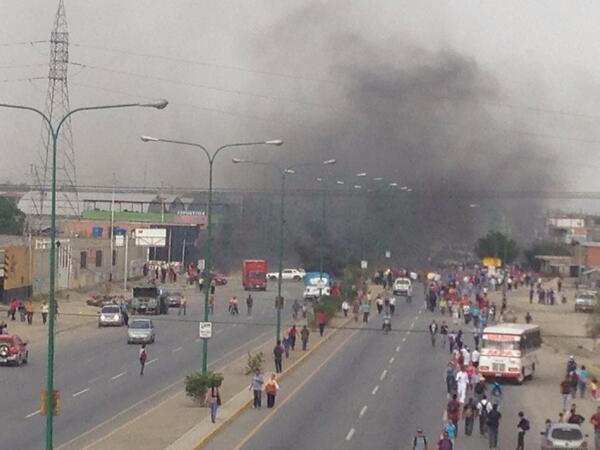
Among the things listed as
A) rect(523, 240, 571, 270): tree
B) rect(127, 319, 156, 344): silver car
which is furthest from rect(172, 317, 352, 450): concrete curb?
rect(523, 240, 571, 270): tree

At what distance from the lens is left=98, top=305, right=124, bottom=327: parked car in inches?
2397

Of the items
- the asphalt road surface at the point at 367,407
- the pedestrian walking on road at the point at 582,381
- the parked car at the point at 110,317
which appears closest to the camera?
the asphalt road surface at the point at 367,407

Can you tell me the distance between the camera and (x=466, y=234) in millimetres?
118250

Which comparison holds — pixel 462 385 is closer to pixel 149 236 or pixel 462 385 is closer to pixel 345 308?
pixel 345 308

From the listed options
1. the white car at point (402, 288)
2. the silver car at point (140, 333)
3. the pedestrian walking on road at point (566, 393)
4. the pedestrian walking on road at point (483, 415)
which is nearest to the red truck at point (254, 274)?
the white car at point (402, 288)

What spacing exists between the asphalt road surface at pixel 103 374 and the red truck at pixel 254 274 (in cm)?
2033

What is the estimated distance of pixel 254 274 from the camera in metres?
90.7

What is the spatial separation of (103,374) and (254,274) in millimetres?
50492

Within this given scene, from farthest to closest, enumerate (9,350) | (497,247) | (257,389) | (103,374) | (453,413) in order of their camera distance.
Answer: (497,247)
(9,350)
(103,374)
(257,389)
(453,413)

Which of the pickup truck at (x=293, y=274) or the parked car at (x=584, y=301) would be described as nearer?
the parked car at (x=584, y=301)

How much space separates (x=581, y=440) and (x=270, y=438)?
6.17 metres

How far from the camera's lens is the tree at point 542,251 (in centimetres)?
11881

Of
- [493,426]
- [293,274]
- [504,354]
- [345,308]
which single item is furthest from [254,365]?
[293,274]

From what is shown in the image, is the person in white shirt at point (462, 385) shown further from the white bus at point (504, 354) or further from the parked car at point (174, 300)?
the parked car at point (174, 300)
